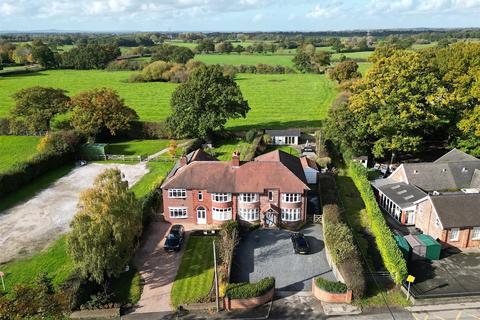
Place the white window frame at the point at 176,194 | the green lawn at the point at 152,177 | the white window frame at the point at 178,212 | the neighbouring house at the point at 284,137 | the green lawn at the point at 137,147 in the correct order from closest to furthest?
the white window frame at the point at 176,194, the white window frame at the point at 178,212, the green lawn at the point at 152,177, the green lawn at the point at 137,147, the neighbouring house at the point at 284,137

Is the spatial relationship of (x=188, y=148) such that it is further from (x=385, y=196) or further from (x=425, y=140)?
(x=425, y=140)

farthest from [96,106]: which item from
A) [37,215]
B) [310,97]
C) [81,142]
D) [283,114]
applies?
[310,97]

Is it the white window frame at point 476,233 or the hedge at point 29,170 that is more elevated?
the hedge at point 29,170

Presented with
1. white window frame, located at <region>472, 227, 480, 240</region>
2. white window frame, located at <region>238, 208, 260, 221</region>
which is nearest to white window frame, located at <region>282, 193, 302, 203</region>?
white window frame, located at <region>238, 208, 260, 221</region>

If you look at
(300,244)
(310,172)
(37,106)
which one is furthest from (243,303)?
(37,106)

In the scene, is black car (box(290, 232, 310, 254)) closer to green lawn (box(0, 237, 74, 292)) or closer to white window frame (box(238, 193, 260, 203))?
white window frame (box(238, 193, 260, 203))

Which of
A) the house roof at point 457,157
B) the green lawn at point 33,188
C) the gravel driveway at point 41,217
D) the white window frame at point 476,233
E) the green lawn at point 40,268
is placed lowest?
the green lawn at point 40,268

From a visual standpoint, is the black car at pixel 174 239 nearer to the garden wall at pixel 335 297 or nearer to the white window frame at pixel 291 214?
the white window frame at pixel 291 214

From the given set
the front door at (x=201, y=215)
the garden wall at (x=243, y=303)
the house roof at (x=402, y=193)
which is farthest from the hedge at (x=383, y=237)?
the front door at (x=201, y=215)
